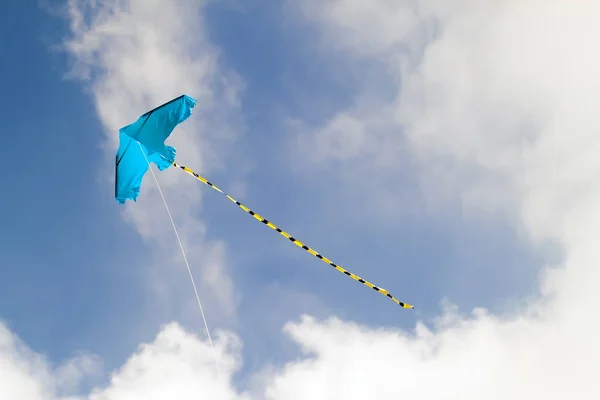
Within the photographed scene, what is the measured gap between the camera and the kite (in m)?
20.0

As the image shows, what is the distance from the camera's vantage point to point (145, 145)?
20.1 m

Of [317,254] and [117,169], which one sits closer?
[317,254]

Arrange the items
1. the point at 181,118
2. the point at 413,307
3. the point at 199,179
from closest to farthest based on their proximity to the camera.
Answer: the point at 413,307 → the point at 199,179 → the point at 181,118

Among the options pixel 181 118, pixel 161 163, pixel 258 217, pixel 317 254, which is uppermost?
pixel 181 118

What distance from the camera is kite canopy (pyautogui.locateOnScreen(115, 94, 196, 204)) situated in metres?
20.0

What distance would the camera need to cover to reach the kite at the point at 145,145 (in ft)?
65.5

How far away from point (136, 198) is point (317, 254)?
1010cm

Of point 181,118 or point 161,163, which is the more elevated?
point 181,118

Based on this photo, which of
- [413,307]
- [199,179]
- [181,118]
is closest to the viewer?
[413,307]

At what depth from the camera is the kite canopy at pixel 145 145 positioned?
19969 mm

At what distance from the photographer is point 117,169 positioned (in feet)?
68.4

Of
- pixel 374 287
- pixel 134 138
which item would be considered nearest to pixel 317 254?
pixel 374 287

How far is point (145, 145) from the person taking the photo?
2014 centimetres

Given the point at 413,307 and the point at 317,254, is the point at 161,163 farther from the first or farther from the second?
the point at 413,307
